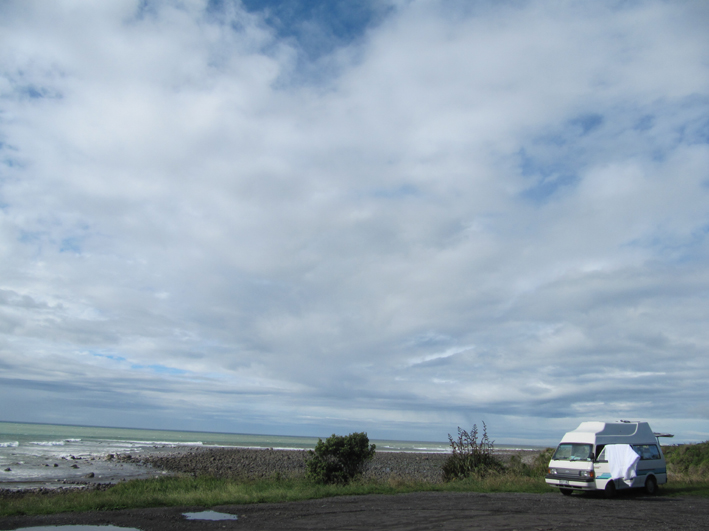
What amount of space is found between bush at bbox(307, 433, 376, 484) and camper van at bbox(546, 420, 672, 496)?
816cm

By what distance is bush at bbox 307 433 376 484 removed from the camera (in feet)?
68.5

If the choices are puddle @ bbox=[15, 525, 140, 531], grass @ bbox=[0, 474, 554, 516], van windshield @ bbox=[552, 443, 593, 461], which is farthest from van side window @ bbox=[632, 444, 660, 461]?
puddle @ bbox=[15, 525, 140, 531]

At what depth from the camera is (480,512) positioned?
13344mm

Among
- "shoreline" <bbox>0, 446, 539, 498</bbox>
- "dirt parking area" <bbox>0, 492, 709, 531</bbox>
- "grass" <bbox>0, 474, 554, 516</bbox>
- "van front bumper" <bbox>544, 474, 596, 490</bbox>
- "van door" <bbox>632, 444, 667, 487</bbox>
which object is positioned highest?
"van door" <bbox>632, 444, 667, 487</bbox>

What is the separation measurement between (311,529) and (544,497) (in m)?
9.80

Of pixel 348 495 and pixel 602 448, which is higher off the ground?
pixel 602 448

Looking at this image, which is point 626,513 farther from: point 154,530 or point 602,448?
point 154,530

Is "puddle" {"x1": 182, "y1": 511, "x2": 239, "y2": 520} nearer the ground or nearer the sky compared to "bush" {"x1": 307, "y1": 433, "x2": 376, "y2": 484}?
nearer the ground

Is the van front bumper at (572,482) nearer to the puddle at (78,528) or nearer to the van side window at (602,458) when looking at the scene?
the van side window at (602,458)

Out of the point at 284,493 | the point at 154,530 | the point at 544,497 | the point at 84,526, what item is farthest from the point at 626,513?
the point at 84,526

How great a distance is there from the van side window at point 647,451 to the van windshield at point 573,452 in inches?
82.2

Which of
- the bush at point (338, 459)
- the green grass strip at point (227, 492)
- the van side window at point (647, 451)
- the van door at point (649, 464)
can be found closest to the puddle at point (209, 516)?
the green grass strip at point (227, 492)

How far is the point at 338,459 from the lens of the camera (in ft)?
70.2

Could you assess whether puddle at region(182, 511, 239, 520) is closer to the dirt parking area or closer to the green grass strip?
the dirt parking area
